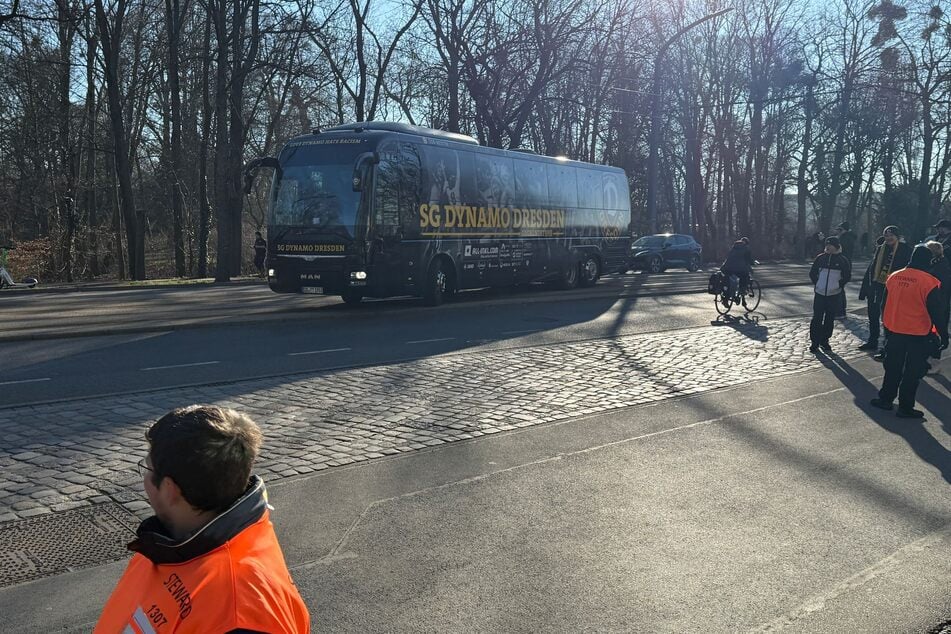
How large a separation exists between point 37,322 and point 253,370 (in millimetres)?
6284

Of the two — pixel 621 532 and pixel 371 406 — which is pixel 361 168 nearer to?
pixel 371 406

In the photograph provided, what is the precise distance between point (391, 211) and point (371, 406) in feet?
31.6

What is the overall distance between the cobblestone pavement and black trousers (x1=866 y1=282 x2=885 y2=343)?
1.21ft

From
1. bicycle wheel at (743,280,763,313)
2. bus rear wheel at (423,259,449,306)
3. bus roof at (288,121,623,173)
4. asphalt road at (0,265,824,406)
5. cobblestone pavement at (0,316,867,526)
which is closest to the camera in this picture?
cobblestone pavement at (0,316,867,526)

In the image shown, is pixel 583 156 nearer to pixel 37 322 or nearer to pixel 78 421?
pixel 37 322

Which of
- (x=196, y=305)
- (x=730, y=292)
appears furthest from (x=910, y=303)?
(x=196, y=305)

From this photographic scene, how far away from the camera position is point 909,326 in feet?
29.1

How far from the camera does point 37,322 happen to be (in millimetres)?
15188

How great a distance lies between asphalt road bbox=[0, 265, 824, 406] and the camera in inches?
423

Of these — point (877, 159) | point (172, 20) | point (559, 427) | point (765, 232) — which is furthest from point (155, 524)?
point (877, 159)

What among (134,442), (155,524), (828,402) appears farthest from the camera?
(828,402)

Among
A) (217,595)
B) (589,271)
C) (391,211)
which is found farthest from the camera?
(589,271)

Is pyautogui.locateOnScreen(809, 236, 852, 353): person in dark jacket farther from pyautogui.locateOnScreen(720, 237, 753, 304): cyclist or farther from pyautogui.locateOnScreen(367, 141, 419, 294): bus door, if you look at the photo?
pyautogui.locateOnScreen(367, 141, 419, 294): bus door

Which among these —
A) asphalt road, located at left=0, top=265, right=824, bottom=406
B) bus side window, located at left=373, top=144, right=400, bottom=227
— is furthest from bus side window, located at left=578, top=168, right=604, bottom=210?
bus side window, located at left=373, top=144, right=400, bottom=227
